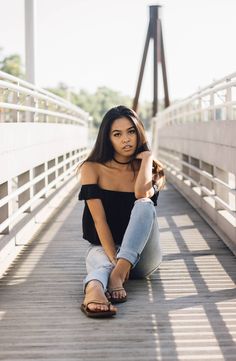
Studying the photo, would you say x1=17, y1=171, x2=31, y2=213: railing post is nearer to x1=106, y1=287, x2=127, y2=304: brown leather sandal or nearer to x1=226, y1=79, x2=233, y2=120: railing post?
x1=226, y1=79, x2=233, y2=120: railing post

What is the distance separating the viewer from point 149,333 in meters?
3.69

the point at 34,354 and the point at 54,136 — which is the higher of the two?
the point at 54,136

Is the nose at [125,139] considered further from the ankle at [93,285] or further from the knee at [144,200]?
the ankle at [93,285]

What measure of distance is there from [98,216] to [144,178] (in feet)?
1.28

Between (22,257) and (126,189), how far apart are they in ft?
4.70

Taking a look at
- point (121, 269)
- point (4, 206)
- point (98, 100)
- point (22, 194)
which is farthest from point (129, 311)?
point (98, 100)

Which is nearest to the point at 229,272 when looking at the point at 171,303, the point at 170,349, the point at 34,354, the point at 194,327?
the point at 171,303

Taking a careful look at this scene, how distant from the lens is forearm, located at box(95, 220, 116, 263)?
4584 millimetres

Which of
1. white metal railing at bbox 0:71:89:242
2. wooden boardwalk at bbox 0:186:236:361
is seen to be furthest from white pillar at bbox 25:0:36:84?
wooden boardwalk at bbox 0:186:236:361

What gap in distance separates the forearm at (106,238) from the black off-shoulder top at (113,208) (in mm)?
132

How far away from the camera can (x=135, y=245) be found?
4391 mm

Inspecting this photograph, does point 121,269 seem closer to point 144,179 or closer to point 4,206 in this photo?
point 144,179

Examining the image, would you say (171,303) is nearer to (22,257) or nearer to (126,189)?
(126,189)

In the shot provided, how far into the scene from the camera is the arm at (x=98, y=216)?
4603mm
